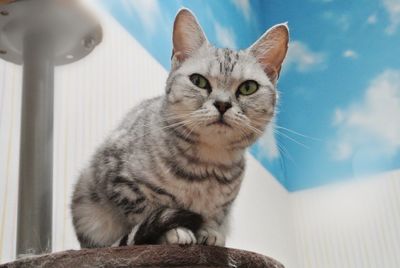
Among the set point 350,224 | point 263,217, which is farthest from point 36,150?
point 350,224

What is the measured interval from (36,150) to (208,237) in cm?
36

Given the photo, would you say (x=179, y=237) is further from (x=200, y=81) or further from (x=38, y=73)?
(x=38, y=73)

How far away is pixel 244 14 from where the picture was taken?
99.7 inches

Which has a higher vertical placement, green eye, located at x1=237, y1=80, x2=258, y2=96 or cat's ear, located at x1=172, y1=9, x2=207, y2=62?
cat's ear, located at x1=172, y1=9, x2=207, y2=62

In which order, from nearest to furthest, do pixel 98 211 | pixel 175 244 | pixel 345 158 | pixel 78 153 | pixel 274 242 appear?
1. pixel 175 244
2. pixel 98 211
3. pixel 78 153
4. pixel 274 242
5. pixel 345 158

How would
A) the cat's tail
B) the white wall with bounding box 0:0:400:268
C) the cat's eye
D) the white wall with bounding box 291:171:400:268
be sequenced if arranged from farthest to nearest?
the white wall with bounding box 291:171:400:268, the white wall with bounding box 0:0:400:268, the cat's eye, the cat's tail

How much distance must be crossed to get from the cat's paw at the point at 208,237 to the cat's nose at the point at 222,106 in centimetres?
19

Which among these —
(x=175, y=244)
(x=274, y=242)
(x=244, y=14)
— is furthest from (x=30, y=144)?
(x=244, y=14)

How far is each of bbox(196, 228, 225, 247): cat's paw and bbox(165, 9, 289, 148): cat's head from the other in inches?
6.1

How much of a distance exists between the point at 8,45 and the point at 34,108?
14 centimetres

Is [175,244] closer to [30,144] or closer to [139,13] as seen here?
[30,144]

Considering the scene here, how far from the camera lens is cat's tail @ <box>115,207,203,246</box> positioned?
0.77m

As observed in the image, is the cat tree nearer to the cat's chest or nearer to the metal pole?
the metal pole

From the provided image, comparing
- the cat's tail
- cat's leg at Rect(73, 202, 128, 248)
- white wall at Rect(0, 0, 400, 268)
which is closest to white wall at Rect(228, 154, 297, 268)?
white wall at Rect(0, 0, 400, 268)
